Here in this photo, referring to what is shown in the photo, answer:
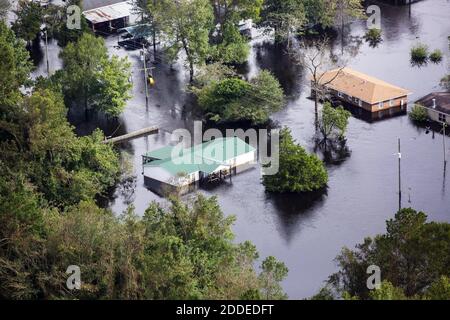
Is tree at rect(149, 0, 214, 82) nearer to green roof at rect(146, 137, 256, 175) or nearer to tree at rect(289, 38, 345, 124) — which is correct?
tree at rect(289, 38, 345, 124)

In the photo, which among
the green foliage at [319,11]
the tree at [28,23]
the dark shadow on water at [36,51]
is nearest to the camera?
the dark shadow on water at [36,51]

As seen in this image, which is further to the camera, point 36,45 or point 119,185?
point 36,45

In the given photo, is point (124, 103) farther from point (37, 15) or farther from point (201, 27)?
point (37, 15)

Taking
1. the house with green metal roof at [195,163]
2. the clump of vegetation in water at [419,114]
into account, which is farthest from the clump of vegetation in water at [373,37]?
the house with green metal roof at [195,163]

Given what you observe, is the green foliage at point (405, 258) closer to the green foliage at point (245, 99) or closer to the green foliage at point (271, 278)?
the green foliage at point (271, 278)

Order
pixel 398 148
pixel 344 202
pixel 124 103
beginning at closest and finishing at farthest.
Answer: pixel 344 202
pixel 398 148
pixel 124 103

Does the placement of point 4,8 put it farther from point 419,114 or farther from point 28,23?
point 419,114

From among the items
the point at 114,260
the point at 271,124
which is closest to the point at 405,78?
the point at 271,124
